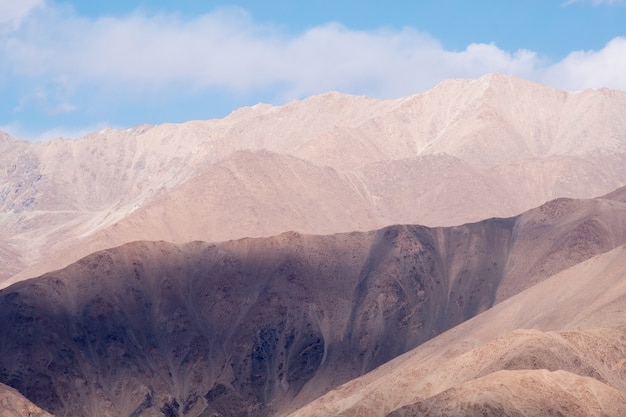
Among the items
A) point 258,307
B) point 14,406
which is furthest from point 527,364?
point 258,307

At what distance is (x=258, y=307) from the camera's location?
178375mm

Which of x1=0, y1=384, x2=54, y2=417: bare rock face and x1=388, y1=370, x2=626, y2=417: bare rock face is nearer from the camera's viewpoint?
x1=388, y1=370, x2=626, y2=417: bare rock face

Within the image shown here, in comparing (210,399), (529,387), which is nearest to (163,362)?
(210,399)

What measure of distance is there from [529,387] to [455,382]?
15.7m

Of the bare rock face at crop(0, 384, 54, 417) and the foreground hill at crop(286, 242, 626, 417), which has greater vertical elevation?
the bare rock face at crop(0, 384, 54, 417)

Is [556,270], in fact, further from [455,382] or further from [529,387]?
[529,387]

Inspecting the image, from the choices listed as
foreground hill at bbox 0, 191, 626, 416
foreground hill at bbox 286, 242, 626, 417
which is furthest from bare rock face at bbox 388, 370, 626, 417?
foreground hill at bbox 0, 191, 626, 416

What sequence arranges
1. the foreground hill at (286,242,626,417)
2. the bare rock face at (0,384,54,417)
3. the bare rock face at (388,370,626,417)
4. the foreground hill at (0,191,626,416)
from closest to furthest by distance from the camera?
the bare rock face at (388,370,626,417), the foreground hill at (286,242,626,417), the bare rock face at (0,384,54,417), the foreground hill at (0,191,626,416)

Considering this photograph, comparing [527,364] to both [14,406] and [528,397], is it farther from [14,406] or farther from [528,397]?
[14,406]

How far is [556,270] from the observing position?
574 ft

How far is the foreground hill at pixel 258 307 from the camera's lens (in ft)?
530

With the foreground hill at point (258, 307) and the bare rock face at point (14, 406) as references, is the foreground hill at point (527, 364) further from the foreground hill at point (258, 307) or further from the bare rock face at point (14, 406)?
the bare rock face at point (14, 406)

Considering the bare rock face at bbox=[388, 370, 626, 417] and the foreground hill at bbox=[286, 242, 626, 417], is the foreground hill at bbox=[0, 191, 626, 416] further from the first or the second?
the bare rock face at bbox=[388, 370, 626, 417]

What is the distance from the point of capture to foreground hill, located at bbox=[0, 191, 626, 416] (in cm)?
16150
